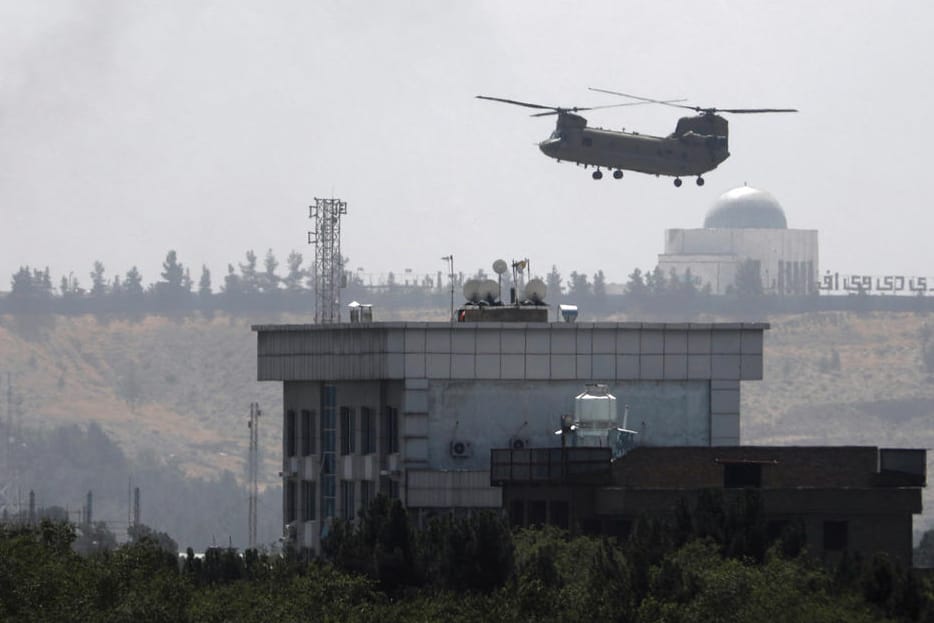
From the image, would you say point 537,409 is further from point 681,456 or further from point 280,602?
point 280,602

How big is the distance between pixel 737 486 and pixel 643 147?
73.1 metres

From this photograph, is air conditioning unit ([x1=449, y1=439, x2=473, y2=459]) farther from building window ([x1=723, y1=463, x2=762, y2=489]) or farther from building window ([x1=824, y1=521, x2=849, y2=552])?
building window ([x1=824, y1=521, x2=849, y2=552])

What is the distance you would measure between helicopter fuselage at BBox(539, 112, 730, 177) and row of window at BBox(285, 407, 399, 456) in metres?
46.7

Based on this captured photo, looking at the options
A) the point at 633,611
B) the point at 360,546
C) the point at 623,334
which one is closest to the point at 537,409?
the point at 623,334

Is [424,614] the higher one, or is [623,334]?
[623,334]

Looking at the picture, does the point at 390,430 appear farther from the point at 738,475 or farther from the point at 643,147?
the point at 643,147

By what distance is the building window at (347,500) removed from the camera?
104 m

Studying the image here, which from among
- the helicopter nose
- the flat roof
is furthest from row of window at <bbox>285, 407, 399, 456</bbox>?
the helicopter nose

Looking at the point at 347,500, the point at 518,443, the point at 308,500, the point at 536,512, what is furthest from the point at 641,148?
the point at 536,512

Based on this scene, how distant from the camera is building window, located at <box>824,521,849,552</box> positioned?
3391 inches

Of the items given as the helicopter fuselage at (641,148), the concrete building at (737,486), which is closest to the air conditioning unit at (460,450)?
the concrete building at (737,486)

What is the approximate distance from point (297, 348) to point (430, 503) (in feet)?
50.0

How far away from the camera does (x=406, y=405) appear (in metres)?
97.4

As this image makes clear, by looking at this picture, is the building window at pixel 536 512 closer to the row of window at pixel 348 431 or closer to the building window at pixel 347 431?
the row of window at pixel 348 431
